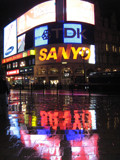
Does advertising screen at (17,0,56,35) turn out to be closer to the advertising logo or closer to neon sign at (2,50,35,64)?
neon sign at (2,50,35,64)

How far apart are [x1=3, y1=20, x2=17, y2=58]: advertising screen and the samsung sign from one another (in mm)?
20165

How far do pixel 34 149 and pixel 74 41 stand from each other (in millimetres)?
49623

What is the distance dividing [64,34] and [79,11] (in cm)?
880

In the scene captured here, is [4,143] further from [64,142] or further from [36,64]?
[36,64]

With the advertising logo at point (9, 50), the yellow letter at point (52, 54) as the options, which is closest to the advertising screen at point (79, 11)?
the yellow letter at point (52, 54)

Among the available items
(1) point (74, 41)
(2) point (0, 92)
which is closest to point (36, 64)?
(1) point (74, 41)

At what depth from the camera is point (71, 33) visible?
51875mm

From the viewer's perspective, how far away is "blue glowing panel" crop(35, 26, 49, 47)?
53031 mm

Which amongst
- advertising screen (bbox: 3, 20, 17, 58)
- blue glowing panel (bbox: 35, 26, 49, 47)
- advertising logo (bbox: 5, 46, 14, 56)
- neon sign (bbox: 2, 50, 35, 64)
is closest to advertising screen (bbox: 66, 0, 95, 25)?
blue glowing panel (bbox: 35, 26, 49, 47)

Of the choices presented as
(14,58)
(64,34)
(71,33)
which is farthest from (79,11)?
(14,58)

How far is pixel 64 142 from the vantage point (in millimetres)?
4797

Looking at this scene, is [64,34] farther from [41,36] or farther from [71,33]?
[41,36]

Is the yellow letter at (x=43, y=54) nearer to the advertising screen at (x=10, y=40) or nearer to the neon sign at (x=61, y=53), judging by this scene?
the neon sign at (x=61, y=53)

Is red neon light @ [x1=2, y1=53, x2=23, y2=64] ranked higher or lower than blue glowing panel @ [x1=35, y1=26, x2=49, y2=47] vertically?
lower
